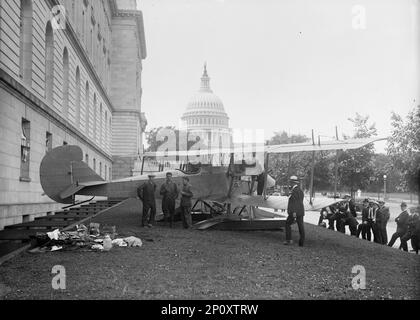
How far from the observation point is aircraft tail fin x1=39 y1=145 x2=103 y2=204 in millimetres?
14695

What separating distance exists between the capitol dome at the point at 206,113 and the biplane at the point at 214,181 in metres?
17.5

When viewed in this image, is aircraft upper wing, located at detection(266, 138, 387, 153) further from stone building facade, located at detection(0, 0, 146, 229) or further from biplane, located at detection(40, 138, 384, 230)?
stone building facade, located at detection(0, 0, 146, 229)

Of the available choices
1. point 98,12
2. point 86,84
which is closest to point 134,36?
point 98,12

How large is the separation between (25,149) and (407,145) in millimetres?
21648

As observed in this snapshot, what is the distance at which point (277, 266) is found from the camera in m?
9.86

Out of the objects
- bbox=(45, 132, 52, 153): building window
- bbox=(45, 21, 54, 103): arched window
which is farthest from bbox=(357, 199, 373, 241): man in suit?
bbox=(45, 21, 54, 103): arched window

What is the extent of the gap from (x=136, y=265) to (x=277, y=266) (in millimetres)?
2958

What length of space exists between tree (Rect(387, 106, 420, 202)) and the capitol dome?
12520mm

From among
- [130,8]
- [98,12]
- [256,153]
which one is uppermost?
[130,8]

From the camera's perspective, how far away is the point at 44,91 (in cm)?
2295

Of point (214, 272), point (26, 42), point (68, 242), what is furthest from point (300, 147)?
point (26, 42)

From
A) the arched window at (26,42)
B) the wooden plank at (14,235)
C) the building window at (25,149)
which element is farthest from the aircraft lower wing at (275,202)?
the arched window at (26,42)
